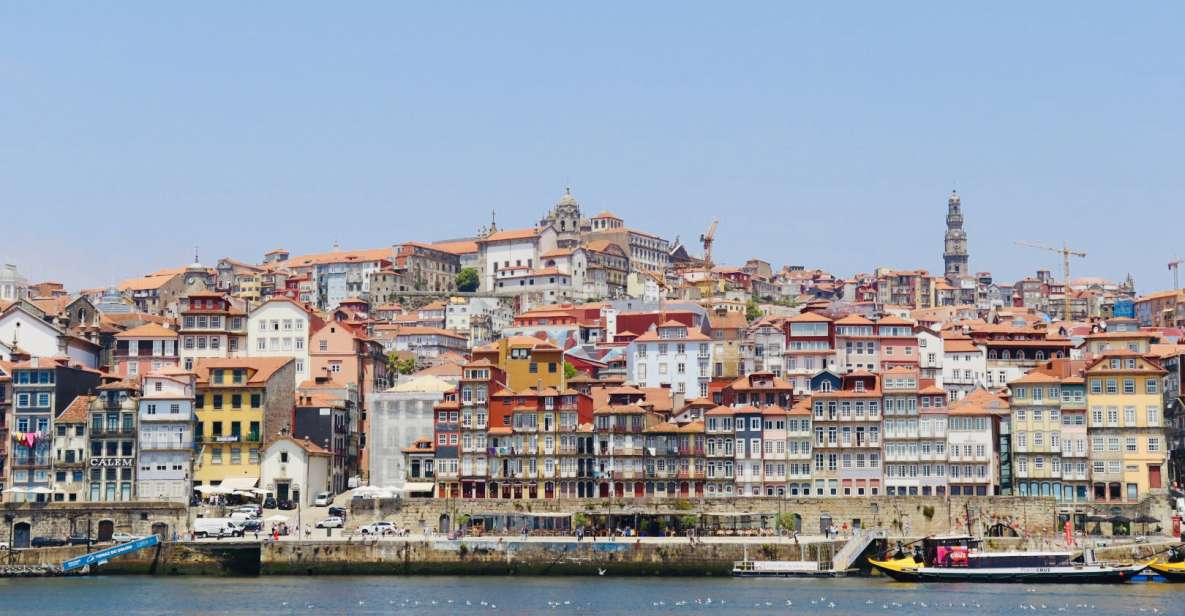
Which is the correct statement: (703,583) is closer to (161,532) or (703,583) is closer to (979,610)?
(979,610)

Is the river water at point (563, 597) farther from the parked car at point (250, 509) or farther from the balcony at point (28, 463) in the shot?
the balcony at point (28, 463)

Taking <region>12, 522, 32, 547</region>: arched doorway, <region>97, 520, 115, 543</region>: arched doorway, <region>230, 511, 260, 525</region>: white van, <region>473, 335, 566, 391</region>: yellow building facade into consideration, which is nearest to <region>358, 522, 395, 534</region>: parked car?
<region>230, 511, 260, 525</region>: white van

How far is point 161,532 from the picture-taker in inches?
3698

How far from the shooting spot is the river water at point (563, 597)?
7156 centimetres

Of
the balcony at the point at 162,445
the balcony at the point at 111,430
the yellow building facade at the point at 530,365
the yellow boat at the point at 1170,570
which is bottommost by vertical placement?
the yellow boat at the point at 1170,570

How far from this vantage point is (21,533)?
9519cm

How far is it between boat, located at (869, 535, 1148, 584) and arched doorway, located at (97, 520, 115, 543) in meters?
39.5

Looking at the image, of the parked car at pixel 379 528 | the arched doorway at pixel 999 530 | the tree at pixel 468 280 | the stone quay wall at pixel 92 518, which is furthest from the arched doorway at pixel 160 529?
the tree at pixel 468 280

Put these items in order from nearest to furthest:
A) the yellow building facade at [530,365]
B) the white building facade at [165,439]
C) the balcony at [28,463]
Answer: the balcony at [28,463], the white building facade at [165,439], the yellow building facade at [530,365]

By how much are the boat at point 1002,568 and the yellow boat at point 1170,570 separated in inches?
19.3

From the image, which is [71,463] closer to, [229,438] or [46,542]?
[46,542]

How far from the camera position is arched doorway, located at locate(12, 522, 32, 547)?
3738 inches

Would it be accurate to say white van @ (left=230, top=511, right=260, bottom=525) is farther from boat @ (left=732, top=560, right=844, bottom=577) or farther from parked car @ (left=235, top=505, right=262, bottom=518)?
boat @ (left=732, top=560, right=844, bottom=577)

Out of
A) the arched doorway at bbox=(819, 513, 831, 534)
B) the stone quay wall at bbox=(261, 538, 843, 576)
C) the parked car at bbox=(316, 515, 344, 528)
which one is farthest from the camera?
the parked car at bbox=(316, 515, 344, 528)
